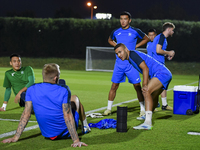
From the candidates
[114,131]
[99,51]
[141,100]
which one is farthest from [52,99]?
[99,51]

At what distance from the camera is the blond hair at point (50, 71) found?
4638 millimetres

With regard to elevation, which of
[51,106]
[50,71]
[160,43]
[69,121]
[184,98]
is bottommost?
[184,98]

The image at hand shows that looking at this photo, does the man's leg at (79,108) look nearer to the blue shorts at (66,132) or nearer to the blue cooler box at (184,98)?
the blue shorts at (66,132)

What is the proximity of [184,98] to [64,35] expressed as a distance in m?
28.3

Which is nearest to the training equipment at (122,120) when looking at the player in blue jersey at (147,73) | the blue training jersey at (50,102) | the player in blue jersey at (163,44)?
the player in blue jersey at (147,73)

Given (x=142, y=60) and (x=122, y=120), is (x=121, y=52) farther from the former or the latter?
A: (x=122, y=120)

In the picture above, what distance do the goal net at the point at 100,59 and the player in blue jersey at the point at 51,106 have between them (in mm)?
23958

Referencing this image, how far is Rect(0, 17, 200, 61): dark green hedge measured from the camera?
31.4 meters

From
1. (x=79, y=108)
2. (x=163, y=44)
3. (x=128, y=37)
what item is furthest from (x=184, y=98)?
(x=79, y=108)

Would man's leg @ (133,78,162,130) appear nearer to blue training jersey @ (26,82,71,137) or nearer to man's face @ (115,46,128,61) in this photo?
man's face @ (115,46,128,61)

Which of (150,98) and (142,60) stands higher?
(142,60)

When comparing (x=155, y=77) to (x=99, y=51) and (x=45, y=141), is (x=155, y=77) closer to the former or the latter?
(x=45, y=141)

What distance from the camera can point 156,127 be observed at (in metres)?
6.34

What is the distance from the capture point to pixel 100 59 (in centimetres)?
3027
